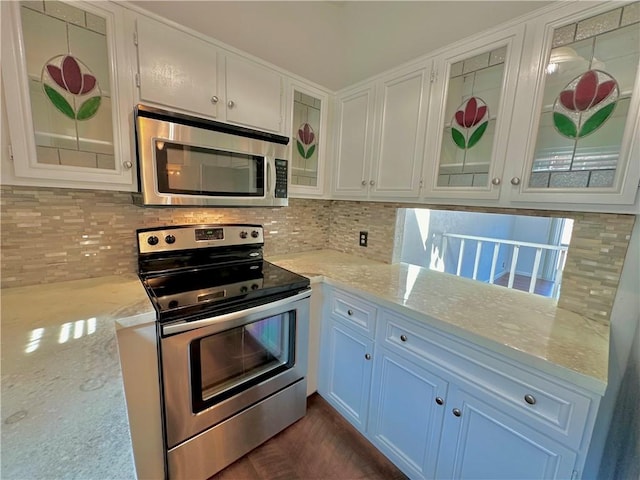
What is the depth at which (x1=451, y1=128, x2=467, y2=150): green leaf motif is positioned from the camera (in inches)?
51.2

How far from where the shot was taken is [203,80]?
1318mm

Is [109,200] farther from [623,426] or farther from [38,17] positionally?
[623,426]

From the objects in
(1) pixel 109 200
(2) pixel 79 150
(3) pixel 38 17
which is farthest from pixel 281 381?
(3) pixel 38 17

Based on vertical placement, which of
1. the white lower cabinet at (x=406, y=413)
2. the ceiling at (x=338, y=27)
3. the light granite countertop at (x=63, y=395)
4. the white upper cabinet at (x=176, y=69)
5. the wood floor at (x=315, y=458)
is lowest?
the wood floor at (x=315, y=458)

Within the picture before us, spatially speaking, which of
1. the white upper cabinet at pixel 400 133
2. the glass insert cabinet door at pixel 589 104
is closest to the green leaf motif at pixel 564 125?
the glass insert cabinet door at pixel 589 104


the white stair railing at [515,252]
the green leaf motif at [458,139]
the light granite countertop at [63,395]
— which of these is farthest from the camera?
the white stair railing at [515,252]

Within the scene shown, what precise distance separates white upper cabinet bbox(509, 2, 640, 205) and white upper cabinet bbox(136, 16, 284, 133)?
1.29 metres

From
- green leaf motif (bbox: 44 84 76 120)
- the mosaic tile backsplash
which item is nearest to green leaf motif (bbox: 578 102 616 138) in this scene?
the mosaic tile backsplash

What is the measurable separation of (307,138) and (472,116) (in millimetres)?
1022

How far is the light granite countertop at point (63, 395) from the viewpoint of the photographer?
0.38 meters

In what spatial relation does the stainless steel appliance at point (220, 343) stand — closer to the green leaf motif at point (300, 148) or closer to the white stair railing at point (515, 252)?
the green leaf motif at point (300, 148)

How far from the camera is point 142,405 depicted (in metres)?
1.06

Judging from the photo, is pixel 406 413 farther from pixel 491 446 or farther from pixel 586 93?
pixel 586 93

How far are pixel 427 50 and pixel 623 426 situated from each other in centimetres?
180
